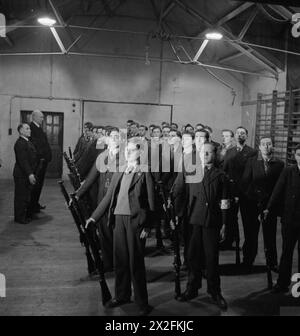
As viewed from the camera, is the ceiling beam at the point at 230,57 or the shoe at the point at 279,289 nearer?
the shoe at the point at 279,289

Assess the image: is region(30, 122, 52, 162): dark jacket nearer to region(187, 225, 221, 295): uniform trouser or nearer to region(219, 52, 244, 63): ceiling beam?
region(187, 225, 221, 295): uniform trouser

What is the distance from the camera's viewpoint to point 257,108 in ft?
36.8

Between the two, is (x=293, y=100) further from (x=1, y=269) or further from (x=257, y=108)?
(x=1, y=269)

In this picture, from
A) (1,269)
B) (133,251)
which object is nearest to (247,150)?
(133,251)

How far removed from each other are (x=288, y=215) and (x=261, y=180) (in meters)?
0.69

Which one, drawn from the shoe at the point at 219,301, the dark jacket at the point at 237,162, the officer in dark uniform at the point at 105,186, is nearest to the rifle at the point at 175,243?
the shoe at the point at 219,301

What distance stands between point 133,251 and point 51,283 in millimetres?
1177

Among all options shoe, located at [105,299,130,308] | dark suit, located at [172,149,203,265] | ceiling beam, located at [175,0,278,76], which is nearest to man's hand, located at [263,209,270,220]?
dark suit, located at [172,149,203,265]

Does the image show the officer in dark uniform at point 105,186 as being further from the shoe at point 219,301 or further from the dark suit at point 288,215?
the dark suit at point 288,215

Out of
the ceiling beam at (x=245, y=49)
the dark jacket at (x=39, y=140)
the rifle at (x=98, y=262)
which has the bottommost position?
the rifle at (x=98, y=262)

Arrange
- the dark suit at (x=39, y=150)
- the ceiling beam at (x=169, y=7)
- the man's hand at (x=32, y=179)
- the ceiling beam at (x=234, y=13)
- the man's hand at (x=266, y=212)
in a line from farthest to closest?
1. the ceiling beam at (x=169, y=7)
2. the ceiling beam at (x=234, y=13)
3. the dark suit at (x=39, y=150)
4. the man's hand at (x=32, y=179)
5. the man's hand at (x=266, y=212)

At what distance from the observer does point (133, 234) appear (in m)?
3.45

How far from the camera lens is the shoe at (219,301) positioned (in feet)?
11.8

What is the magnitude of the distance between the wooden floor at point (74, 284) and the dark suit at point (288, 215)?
28 cm
